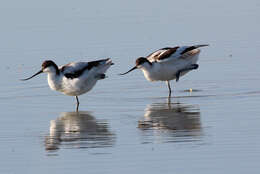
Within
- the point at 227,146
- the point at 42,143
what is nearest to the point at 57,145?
the point at 42,143

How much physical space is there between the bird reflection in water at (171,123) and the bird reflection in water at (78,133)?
0.54 m

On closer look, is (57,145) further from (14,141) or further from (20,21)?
(20,21)

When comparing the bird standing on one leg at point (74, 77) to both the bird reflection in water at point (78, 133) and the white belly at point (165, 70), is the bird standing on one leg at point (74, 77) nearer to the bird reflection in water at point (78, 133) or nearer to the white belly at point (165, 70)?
the bird reflection in water at point (78, 133)

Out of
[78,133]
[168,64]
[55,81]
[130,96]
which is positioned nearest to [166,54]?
[168,64]

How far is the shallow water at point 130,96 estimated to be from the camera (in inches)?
402

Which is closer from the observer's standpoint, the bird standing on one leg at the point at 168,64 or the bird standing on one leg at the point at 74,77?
the bird standing on one leg at the point at 74,77

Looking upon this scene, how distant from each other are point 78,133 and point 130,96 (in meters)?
3.26

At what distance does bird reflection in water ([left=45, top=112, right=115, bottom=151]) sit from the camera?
36.6 feet

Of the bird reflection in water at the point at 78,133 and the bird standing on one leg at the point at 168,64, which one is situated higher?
the bird standing on one leg at the point at 168,64

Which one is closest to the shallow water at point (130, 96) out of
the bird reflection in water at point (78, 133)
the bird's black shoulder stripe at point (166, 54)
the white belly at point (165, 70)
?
the bird reflection in water at point (78, 133)

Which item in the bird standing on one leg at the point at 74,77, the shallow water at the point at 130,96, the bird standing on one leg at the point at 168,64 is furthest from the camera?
the bird standing on one leg at the point at 168,64

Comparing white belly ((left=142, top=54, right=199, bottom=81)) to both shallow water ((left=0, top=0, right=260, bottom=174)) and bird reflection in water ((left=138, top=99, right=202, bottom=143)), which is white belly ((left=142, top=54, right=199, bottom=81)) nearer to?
shallow water ((left=0, top=0, right=260, bottom=174))

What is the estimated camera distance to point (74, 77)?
14578mm

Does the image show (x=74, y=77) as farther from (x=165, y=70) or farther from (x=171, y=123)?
(x=171, y=123)
